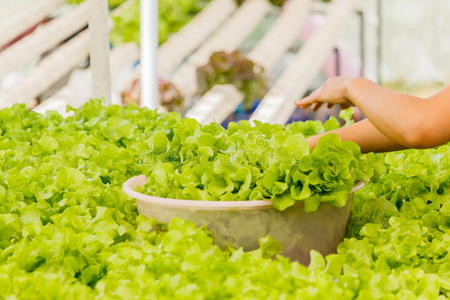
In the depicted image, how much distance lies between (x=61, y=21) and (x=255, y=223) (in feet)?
12.5

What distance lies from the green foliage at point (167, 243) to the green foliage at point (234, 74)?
2951 mm

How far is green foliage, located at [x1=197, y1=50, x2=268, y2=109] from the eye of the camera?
4.63 m

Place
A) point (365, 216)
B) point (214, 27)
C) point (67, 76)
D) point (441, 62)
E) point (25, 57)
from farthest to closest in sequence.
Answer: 1. point (441, 62)
2. point (214, 27)
3. point (67, 76)
4. point (25, 57)
5. point (365, 216)

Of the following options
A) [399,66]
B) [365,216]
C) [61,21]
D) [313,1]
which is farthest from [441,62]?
[365,216]

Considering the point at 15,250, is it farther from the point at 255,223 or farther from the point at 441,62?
the point at 441,62

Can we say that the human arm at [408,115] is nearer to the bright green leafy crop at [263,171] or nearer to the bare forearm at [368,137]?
the bright green leafy crop at [263,171]

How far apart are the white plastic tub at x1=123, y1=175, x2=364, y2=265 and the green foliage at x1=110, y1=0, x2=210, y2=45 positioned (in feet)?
12.2

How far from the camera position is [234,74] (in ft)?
15.7

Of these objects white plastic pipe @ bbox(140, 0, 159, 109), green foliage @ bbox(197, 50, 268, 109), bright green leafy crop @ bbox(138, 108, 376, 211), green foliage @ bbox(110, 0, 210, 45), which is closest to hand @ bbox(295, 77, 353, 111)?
bright green leafy crop @ bbox(138, 108, 376, 211)

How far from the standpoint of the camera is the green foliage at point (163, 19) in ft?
15.4

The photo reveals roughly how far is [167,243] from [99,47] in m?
1.59

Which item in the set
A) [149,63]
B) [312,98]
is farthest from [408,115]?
[149,63]

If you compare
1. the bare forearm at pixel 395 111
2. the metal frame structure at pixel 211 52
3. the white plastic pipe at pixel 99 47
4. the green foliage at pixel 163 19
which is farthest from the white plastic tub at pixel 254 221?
the green foliage at pixel 163 19

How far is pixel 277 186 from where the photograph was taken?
1071 mm
